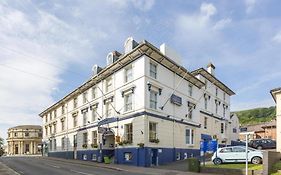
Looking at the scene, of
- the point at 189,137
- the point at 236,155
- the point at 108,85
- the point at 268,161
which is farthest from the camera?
the point at 189,137

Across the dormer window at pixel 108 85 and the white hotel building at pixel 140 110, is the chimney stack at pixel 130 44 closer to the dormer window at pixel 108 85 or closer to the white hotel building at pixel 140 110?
the white hotel building at pixel 140 110

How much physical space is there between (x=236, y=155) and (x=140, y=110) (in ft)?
32.2

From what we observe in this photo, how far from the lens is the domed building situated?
444 feet

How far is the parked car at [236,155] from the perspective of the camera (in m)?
28.3

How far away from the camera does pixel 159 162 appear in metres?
34.8

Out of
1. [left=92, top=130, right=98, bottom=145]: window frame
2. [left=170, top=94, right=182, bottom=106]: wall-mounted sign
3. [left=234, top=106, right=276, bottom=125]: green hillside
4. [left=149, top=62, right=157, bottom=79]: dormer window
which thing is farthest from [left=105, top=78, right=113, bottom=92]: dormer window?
[left=234, top=106, right=276, bottom=125]: green hillside

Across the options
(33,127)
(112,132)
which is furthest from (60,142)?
(33,127)

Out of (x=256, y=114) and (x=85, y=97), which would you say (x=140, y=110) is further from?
(x=256, y=114)

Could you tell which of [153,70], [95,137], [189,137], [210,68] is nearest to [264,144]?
[189,137]

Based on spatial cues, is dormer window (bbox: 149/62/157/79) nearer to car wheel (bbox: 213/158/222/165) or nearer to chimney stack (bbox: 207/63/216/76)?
car wheel (bbox: 213/158/222/165)

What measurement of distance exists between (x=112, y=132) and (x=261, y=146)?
72.6 feet

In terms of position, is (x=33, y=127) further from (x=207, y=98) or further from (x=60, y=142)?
(x=207, y=98)

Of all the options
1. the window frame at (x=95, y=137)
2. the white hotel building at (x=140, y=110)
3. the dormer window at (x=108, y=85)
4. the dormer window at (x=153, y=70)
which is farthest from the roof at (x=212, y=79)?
the window frame at (x=95, y=137)

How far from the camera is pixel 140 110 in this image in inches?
1330
